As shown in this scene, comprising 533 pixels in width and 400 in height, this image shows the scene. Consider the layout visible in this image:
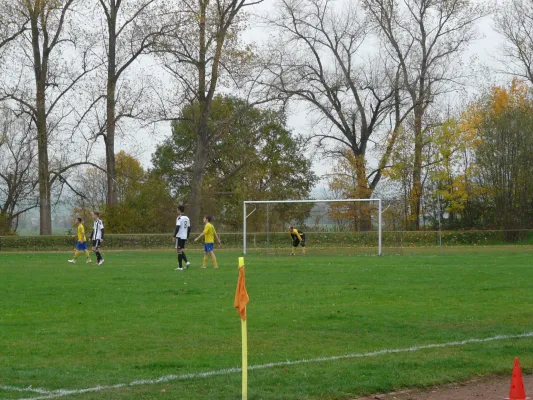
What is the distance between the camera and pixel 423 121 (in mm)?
56094

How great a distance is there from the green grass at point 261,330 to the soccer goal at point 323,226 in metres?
17.9

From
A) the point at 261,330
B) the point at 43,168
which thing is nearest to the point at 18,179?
the point at 43,168

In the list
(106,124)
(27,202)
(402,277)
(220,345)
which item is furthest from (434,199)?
(220,345)

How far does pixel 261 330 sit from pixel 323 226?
2870 centimetres

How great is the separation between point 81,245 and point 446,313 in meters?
20.5

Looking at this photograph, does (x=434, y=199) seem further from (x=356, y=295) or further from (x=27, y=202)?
(x=356, y=295)

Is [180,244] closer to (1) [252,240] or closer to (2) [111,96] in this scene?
(1) [252,240]

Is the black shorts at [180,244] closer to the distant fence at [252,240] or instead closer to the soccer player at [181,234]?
the soccer player at [181,234]

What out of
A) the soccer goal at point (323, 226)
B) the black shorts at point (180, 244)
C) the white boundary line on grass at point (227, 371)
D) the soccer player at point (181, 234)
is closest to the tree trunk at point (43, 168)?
the soccer goal at point (323, 226)

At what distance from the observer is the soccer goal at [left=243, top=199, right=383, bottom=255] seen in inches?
1567

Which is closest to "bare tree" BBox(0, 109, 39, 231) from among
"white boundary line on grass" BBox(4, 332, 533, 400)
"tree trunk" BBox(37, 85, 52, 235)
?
"tree trunk" BBox(37, 85, 52, 235)

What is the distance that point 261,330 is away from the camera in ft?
39.5

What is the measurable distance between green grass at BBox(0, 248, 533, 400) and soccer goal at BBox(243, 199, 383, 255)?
17.9 m

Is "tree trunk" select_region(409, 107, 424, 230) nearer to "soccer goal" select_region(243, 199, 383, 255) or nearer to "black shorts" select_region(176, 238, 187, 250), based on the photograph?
"soccer goal" select_region(243, 199, 383, 255)
